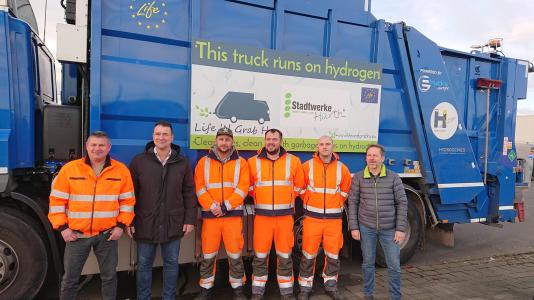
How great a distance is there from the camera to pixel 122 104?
3398 mm

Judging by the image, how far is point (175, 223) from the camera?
127 inches

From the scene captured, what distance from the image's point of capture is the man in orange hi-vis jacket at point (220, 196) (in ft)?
11.3

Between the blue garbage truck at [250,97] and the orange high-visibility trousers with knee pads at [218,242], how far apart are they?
0.25 metres

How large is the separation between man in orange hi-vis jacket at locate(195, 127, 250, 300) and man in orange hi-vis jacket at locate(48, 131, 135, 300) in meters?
0.66

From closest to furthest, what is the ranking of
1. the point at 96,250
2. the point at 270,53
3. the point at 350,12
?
1. the point at 96,250
2. the point at 270,53
3. the point at 350,12

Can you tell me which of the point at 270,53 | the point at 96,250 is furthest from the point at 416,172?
the point at 96,250

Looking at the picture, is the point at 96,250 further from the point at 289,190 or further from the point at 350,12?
the point at 350,12

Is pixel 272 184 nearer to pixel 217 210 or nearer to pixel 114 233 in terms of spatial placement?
pixel 217 210

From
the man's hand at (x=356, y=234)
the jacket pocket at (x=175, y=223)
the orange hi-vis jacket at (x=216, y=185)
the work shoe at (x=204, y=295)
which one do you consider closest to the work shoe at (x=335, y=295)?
the man's hand at (x=356, y=234)

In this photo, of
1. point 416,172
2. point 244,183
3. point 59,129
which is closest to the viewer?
point 59,129

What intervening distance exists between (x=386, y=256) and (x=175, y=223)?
187 cm

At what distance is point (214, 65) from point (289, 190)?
1.35 meters

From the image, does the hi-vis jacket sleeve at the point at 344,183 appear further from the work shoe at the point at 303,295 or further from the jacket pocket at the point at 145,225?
the jacket pocket at the point at 145,225

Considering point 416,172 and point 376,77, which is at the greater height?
point 376,77
